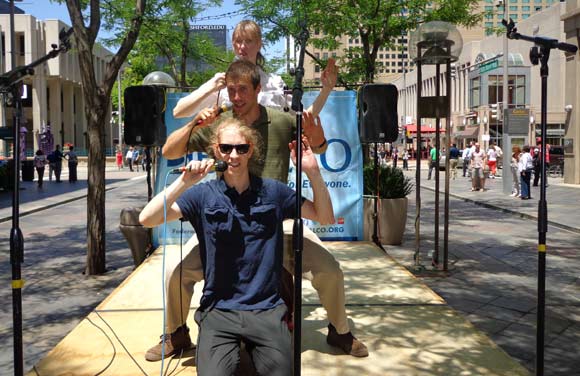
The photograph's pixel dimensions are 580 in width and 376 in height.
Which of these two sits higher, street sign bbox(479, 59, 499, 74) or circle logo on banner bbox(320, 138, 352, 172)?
street sign bbox(479, 59, 499, 74)

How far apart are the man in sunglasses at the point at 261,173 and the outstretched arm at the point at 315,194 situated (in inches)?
6.2

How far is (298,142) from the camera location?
8.98ft

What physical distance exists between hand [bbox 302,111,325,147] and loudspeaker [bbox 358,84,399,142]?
179 inches

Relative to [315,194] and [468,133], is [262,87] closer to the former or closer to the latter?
[315,194]

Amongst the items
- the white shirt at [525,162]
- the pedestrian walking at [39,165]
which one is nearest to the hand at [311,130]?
the white shirt at [525,162]

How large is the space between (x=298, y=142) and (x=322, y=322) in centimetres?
194

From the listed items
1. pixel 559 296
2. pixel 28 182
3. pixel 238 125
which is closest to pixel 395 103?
pixel 559 296

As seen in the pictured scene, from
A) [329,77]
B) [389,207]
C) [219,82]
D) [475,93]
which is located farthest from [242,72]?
[475,93]

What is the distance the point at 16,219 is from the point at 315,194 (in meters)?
1.63

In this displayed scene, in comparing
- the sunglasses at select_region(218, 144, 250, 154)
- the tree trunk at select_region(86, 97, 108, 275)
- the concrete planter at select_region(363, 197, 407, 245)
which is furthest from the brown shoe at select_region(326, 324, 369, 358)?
the concrete planter at select_region(363, 197, 407, 245)

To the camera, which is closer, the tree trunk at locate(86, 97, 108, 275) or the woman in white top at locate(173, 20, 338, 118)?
the woman in white top at locate(173, 20, 338, 118)

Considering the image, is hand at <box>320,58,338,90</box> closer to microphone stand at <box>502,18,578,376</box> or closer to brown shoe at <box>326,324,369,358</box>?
microphone stand at <box>502,18,578,376</box>

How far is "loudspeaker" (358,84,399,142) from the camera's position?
7758mm

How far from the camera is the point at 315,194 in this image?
3.17m
